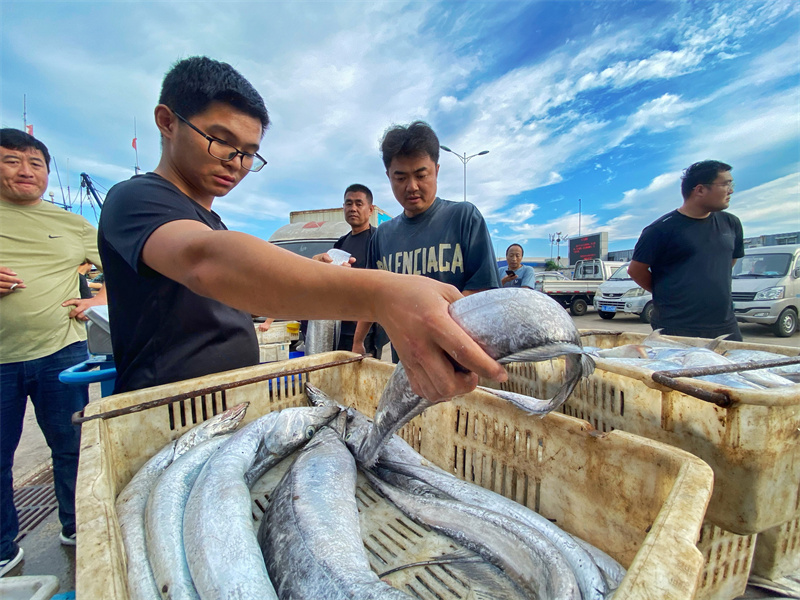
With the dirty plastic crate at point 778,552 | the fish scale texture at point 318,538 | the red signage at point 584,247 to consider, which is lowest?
the dirty plastic crate at point 778,552

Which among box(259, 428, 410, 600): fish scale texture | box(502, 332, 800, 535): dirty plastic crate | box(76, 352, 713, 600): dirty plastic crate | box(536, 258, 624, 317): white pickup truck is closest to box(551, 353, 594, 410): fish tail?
box(76, 352, 713, 600): dirty plastic crate

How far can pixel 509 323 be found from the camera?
1078 mm

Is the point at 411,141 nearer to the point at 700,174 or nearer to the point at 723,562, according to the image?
the point at 700,174

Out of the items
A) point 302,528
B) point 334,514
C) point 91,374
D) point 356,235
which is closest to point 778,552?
point 334,514

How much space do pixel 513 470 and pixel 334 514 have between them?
81cm

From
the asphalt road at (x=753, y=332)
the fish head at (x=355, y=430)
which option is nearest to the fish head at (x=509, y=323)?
the fish head at (x=355, y=430)

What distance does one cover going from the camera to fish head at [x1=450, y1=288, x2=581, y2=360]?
3.47ft

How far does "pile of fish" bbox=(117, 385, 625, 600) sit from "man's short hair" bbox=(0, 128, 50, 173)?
2.44 meters

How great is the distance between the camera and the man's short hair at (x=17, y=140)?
2.42 m

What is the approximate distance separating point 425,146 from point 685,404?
2223mm

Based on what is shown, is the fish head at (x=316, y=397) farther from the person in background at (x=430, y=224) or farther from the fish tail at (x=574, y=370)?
the fish tail at (x=574, y=370)

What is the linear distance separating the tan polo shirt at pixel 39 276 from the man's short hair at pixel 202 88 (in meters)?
1.46

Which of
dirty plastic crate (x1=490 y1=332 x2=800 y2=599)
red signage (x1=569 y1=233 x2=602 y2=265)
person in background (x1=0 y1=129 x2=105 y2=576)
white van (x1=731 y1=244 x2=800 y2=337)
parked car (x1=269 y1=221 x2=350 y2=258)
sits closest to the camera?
dirty plastic crate (x1=490 y1=332 x2=800 y2=599)

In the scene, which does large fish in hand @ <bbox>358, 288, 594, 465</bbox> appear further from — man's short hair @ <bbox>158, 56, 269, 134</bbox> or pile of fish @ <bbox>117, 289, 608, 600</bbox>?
man's short hair @ <bbox>158, 56, 269, 134</bbox>
